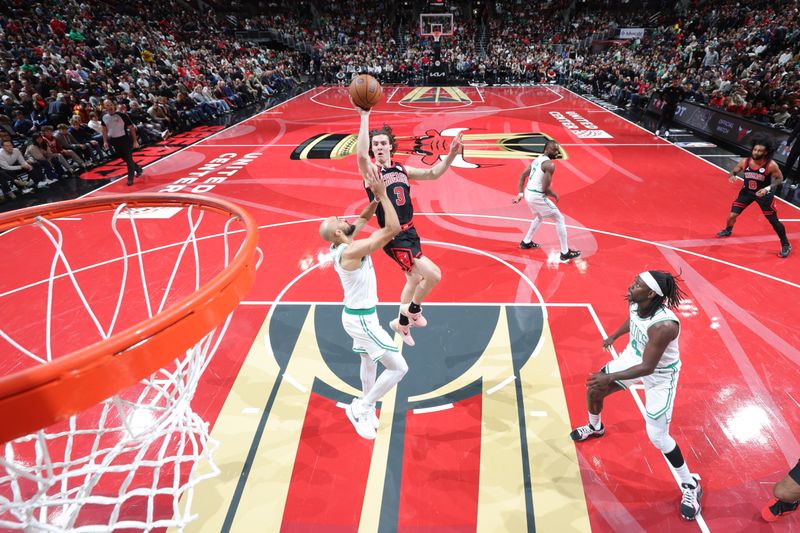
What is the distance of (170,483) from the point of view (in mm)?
3570

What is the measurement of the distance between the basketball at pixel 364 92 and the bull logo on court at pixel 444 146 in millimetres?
7531

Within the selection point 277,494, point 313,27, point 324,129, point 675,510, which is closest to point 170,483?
point 277,494

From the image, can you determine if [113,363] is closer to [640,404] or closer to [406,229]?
[406,229]

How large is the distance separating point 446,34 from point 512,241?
1136 inches

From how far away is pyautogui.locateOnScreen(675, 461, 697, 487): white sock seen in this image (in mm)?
3207

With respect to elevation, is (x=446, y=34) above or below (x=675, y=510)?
above

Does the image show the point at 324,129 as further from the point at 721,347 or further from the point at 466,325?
the point at 721,347

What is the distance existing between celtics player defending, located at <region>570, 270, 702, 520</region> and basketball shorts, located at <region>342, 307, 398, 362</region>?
1.56 m

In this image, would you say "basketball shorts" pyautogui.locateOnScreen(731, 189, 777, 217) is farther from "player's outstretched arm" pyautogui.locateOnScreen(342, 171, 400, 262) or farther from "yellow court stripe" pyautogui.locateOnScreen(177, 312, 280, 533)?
"yellow court stripe" pyautogui.locateOnScreen(177, 312, 280, 533)

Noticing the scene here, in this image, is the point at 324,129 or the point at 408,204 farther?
the point at 324,129

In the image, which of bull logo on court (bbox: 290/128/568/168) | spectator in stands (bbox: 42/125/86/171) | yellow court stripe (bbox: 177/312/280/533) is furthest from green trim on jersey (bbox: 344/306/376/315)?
spectator in stands (bbox: 42/125/86/171)

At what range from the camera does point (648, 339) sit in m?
2.99

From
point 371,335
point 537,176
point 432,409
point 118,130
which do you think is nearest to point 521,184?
point 537,176

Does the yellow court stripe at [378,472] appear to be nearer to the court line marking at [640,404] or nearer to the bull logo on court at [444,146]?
the court line marking at [640,404]
